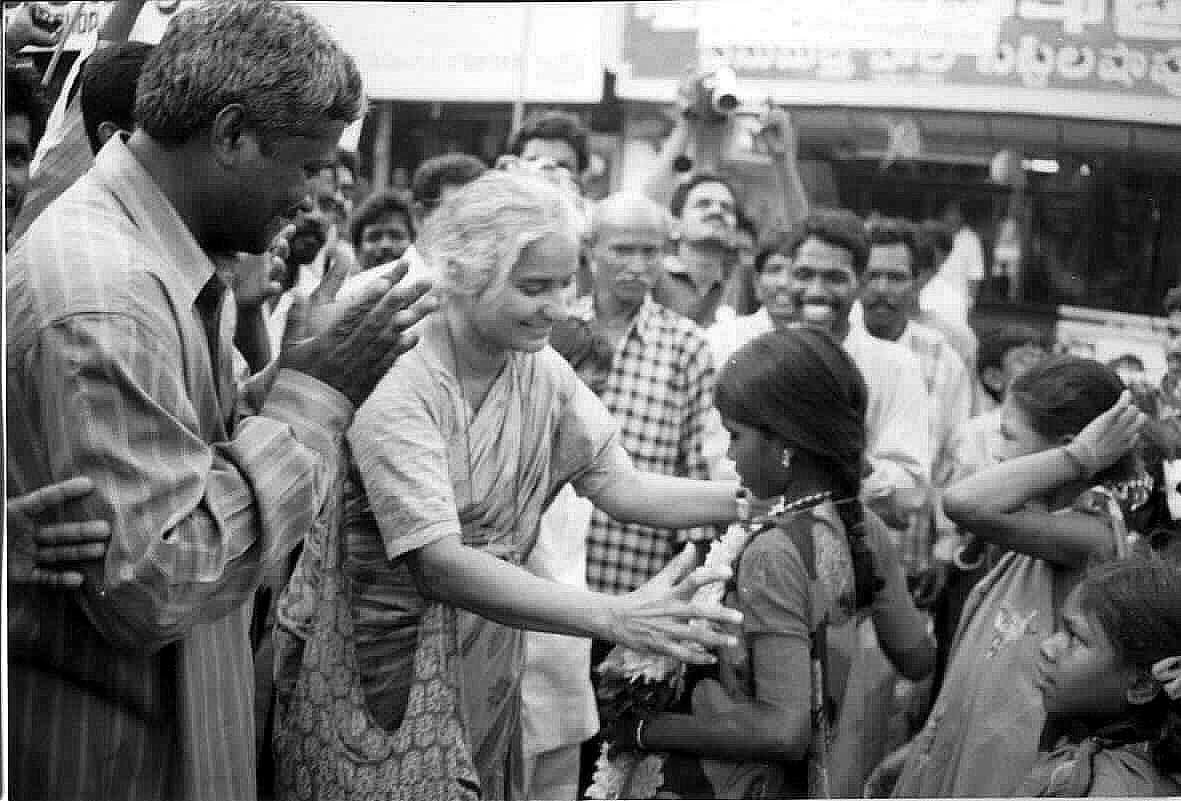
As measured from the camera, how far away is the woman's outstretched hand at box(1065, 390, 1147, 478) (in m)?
3.40

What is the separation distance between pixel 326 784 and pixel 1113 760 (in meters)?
1.40

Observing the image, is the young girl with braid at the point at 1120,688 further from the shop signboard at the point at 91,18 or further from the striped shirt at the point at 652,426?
the shop signboard at the point at 91,18

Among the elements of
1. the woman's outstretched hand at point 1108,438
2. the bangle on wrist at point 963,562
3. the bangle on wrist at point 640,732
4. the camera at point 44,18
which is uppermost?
the camera at point 44,18

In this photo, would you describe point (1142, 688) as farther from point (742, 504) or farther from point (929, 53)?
point (929, 53)

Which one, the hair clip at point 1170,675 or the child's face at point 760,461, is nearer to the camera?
the hair clip at point 1170,675

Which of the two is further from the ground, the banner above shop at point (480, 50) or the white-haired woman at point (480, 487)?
the banner above shop at point (480, 50)

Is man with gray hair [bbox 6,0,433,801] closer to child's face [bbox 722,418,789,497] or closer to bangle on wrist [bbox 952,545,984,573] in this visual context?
child's face [bbox 722,418,789,497]

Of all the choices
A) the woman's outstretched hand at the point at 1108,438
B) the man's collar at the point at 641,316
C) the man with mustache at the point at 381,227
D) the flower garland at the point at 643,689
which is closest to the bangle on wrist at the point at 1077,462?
the woman's outstretched hand at the point at 1108,438

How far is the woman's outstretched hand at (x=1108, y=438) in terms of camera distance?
3402 mm

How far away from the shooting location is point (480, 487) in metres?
2.95

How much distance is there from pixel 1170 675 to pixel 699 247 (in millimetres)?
2763

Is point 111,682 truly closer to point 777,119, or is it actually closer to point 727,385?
point 727,385

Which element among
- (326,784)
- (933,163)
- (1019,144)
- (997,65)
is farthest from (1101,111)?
(326,784)

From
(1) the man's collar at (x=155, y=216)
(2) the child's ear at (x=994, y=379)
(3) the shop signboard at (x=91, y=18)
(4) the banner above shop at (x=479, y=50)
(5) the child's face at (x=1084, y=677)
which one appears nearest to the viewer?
(1) the man's collar at (x=155, y=216)
